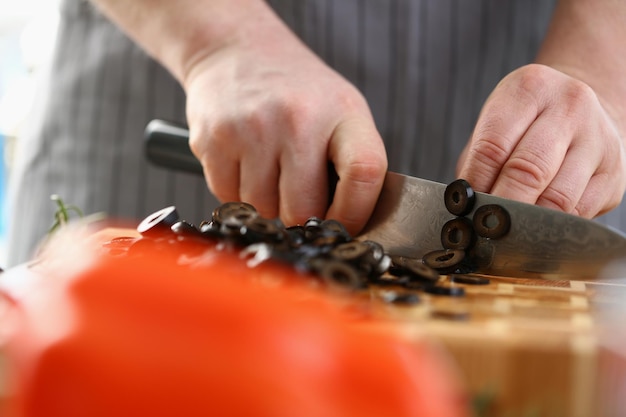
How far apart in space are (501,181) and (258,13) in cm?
57

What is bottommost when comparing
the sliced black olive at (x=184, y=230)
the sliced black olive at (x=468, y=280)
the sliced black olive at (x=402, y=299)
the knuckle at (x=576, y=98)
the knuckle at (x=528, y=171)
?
the sliced black olive at (x=468, y=280)

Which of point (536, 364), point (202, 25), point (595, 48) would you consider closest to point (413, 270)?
point (536, 364)

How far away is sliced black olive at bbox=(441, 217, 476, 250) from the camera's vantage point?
3.36 feet

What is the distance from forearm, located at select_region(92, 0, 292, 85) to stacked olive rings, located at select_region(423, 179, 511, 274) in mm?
535

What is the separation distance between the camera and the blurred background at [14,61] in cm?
383

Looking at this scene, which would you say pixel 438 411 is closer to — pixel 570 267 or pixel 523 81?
pixel 570 267

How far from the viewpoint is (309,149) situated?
4.16 ft

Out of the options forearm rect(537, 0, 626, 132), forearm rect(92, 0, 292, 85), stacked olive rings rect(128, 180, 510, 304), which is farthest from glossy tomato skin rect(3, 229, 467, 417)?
forearm rect(537, 0, 626, 132)

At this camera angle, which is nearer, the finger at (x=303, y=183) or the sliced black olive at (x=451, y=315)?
the sliced black olive at (x=451, y=315)

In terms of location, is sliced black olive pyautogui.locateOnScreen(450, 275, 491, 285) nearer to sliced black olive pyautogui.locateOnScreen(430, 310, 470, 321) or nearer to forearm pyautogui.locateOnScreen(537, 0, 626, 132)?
sliced black olive pyautogui.locateOnScreen(430, 310, 470, 321)

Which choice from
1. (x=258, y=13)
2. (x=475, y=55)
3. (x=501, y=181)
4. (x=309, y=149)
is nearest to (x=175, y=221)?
(x=309, y=149)

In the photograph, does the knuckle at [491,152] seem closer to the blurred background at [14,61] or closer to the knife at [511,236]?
the knife at [511,236]

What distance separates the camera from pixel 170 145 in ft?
5.03

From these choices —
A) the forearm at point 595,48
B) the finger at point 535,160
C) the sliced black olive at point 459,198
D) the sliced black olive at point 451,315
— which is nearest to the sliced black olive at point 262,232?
the sliced black olive at point 451,315
